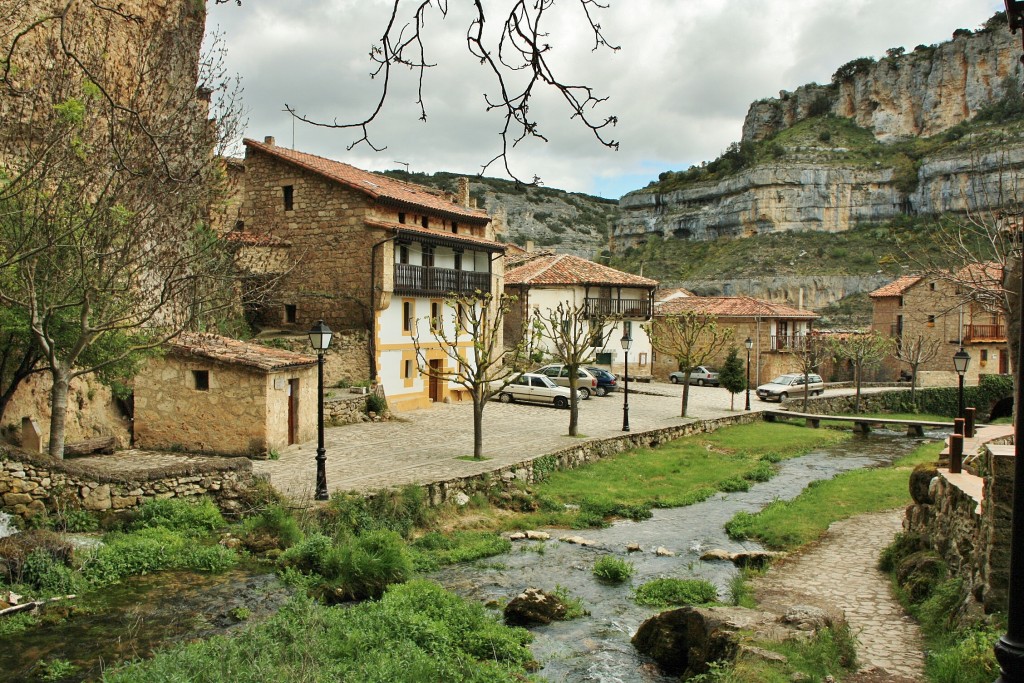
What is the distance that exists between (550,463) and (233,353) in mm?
8178

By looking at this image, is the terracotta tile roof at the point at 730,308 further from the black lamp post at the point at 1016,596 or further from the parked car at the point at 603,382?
the black lamp post at the point at 1016,596

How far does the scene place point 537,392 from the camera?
29312 mm

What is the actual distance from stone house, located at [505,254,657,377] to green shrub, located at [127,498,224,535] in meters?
26.9

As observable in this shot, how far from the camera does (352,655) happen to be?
7.27 metres

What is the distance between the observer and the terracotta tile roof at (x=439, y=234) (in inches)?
993

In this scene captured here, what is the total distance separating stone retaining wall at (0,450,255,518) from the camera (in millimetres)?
10797

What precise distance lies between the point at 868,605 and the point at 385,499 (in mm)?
7973

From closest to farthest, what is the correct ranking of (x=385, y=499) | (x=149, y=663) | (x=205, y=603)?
(x=149, y=663), (x=205, y=603), (x=385, y=499)

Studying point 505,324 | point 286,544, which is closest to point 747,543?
point 286,544

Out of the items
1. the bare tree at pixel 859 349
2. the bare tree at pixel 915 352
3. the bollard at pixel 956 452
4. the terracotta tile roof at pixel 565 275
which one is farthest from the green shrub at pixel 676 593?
the bare tree at pixel 915 352

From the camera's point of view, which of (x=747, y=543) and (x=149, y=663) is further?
(x=747, y=543)

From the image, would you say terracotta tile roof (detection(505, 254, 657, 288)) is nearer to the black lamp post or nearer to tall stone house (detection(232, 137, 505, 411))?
tall stone house (detection(232, 137, 505, 411))

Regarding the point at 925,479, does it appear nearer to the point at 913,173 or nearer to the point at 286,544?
the point at 286,544

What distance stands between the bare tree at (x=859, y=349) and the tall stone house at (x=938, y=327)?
217 centimetres
